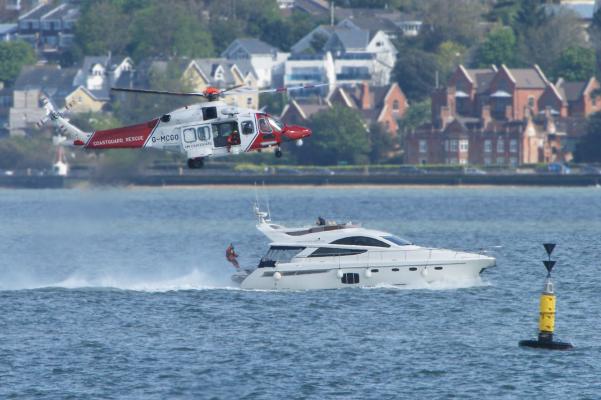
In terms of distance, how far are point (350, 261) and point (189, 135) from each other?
10.1 metres

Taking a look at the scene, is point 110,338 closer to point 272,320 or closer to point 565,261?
point 272,320

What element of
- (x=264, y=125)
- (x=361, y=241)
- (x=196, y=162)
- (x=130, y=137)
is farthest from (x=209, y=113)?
(x=361, y=241)

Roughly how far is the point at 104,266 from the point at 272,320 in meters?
28.8

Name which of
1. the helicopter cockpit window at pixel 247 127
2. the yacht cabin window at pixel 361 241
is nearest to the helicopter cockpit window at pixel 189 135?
the helicopter cockpit window at pixel 247 127

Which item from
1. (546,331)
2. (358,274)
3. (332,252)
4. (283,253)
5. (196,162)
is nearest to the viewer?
(546,331)

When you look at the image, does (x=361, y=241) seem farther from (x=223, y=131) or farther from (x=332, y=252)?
(x=223, y=131)

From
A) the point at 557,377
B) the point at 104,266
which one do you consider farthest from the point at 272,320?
the point at 104,266

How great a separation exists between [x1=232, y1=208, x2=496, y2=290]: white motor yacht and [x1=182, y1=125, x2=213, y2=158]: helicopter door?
7.28 metres

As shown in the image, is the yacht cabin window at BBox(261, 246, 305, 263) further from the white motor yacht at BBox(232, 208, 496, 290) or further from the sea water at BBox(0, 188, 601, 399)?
the sea water at BBox(0, 188, 601, 399)

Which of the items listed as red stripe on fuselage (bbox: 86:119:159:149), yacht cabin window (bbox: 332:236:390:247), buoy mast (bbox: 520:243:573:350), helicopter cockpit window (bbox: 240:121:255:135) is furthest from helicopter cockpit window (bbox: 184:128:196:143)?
buoy mast (bbox: 520:243:573:350)

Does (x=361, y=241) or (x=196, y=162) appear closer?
(x=196, y=162)

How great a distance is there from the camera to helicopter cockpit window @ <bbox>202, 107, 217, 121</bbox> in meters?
65.7

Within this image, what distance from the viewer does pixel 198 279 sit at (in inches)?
3100

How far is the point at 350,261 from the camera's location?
71.6m
